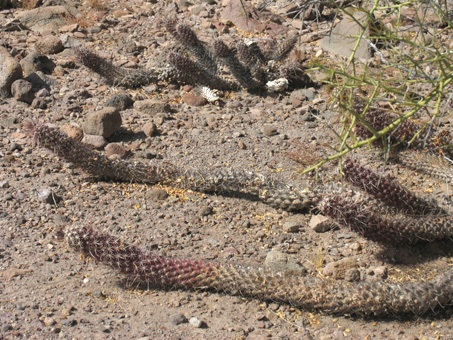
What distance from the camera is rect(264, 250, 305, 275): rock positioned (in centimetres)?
374

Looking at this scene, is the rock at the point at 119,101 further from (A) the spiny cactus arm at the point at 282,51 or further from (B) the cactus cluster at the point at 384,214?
(B) the cactus cluster at the point at 384,214

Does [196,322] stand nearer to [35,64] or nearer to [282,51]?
[282,51]

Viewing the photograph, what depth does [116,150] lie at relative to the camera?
526cm

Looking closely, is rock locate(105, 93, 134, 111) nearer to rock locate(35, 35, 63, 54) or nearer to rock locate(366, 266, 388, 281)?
rock locate(35, 35, 63, 54)

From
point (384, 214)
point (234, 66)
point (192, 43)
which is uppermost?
point (192, 43)

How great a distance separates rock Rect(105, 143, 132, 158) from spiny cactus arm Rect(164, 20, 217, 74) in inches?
70.2

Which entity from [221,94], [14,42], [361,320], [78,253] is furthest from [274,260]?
[14,42]

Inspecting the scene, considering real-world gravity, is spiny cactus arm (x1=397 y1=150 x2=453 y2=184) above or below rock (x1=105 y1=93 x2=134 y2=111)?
above

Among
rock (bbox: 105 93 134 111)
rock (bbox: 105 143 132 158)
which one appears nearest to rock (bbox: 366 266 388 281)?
rock (bbox: 105 143 132 158)

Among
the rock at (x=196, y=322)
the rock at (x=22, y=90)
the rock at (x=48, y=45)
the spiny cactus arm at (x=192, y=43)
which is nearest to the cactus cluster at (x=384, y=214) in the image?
the rock at (x=196, y=322)

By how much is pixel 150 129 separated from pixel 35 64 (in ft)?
7.05

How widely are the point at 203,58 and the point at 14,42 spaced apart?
2.83m

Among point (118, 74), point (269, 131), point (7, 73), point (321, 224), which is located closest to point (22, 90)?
point (7, 73)

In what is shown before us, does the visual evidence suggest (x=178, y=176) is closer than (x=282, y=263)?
No
